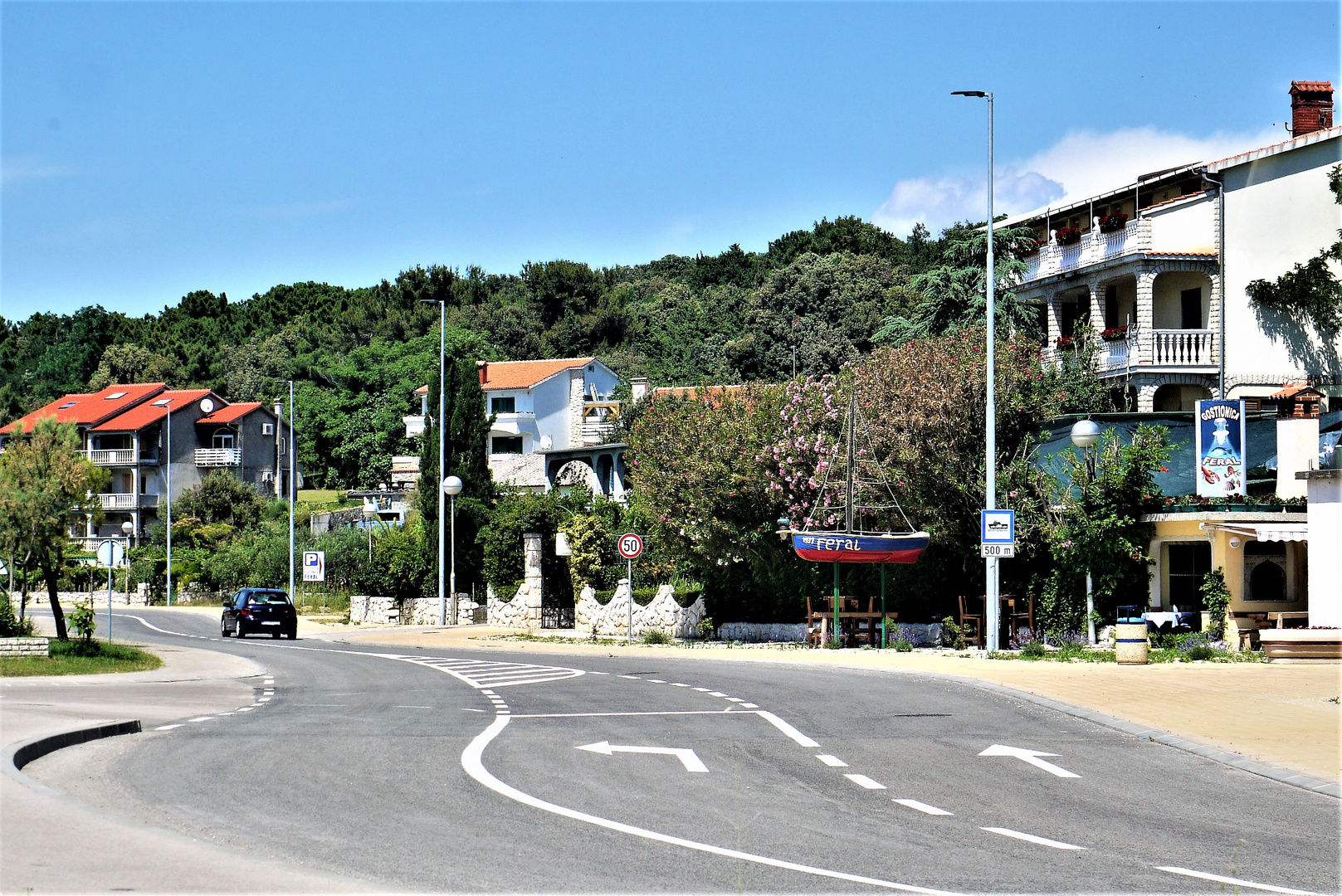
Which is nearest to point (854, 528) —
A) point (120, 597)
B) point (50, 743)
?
point (50, 743)

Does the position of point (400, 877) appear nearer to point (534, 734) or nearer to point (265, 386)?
point (534, 734)

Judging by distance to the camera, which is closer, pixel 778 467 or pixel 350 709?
pixel 350 709

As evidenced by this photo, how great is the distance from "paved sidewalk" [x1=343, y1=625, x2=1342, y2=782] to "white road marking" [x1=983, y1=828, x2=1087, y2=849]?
4.06m

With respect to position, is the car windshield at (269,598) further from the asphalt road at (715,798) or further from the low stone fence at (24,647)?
the asphalt road at (715,798)

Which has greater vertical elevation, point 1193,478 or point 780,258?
point 780,258

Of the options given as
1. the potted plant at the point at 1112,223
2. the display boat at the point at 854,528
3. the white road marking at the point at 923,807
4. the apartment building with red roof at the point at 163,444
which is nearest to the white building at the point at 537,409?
the apartment building with red roof at the point at 163,444

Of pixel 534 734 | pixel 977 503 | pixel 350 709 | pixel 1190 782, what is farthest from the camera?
pixel 977 503

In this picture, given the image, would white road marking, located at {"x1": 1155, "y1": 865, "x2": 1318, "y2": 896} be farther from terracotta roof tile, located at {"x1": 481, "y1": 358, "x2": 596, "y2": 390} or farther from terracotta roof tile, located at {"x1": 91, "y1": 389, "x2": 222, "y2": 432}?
terracotta roof tile, located at {"x1": 91, "y1": 389, "x2": 222, "y2": 432}

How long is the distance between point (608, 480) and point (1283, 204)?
110ft

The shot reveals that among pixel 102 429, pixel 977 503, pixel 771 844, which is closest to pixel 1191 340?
pixel 977 503

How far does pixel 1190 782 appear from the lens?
12.0 m

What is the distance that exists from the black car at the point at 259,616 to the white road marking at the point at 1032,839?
34.3 metres

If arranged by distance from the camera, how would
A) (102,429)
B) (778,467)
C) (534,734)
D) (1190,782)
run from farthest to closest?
(102,429) < (778,467) < (534,734) < (1190,782)

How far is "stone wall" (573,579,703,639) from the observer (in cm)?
3738
